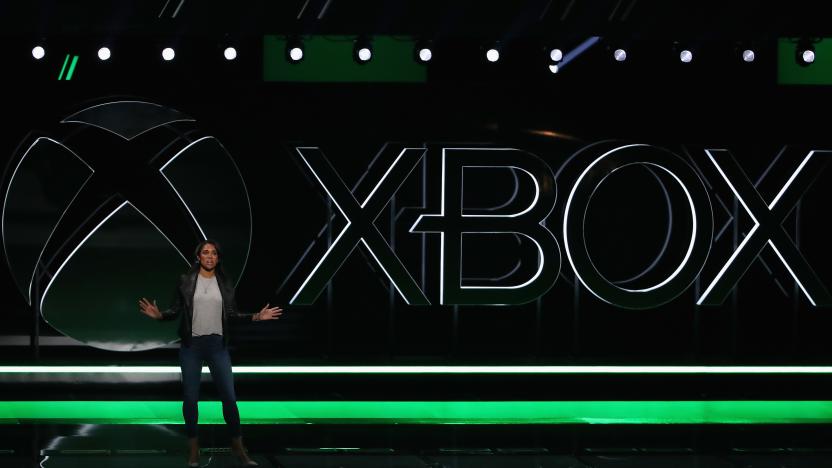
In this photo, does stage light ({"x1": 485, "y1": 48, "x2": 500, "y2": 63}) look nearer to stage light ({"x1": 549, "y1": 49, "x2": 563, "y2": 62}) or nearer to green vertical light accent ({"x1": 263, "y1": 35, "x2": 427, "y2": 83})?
stage light ({"x1": 549, "y1": 49, "x2": 563, "y2": 62})

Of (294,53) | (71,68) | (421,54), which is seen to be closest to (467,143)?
(421,54)

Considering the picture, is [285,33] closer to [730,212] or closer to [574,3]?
[574,3]

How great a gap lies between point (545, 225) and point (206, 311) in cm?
435

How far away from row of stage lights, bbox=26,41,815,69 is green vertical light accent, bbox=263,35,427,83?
1.00 meters

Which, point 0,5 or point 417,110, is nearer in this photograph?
point 0,5

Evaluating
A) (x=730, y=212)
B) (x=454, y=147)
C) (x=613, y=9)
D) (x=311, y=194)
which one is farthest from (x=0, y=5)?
(x=730, y=212)

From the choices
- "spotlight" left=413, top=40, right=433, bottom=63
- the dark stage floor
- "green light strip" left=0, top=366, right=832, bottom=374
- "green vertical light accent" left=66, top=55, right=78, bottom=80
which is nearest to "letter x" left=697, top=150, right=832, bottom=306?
"green light strip" left=0, top=366, right=832, bottom=374

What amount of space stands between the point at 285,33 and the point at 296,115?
1.43 m

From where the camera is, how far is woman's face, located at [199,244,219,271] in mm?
7828

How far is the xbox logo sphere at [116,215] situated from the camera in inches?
424

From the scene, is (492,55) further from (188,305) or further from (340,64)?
(188,305)

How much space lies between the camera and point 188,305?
777 cm

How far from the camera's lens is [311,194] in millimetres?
11031

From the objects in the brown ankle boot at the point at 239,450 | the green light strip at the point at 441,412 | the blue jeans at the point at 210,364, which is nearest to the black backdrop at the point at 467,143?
the green light strip at the point at 441,412
